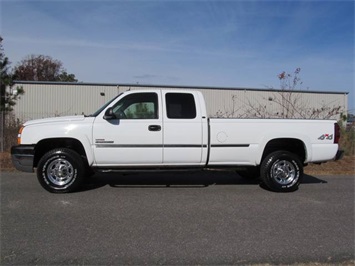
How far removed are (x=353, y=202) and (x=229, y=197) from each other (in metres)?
2.31

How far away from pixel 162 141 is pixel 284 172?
8.70 ft

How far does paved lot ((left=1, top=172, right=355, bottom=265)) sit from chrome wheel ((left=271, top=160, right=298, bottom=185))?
0.33 metres

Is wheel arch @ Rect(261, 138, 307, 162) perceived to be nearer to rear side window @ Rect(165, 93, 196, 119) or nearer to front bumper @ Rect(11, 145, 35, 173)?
rear side window @ Rect(165, 93, 196, 119)

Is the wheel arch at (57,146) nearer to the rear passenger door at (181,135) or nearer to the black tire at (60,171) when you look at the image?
the black tire at (60,171)

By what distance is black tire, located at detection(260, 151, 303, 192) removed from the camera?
25.9 feet

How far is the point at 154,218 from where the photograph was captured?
5844mm

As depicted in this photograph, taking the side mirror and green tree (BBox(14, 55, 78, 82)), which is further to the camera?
green tree (BBox(14, 55, 78, 82))

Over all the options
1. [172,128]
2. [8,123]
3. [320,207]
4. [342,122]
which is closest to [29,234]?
[172,128]

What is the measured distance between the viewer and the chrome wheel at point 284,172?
7.96 m

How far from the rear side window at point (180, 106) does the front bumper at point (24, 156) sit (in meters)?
2.76

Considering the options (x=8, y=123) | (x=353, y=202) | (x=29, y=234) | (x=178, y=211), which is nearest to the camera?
(x=29, y=234)

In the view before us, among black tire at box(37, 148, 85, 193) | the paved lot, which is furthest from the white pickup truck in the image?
the paved lot

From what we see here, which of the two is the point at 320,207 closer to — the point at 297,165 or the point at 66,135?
the point at 297,165

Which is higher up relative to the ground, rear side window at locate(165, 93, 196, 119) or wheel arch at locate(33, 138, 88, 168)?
rear side window at locate(165, 93, 196, 119)
